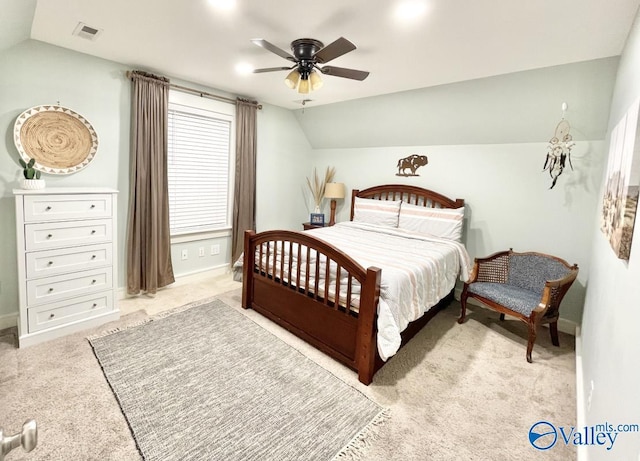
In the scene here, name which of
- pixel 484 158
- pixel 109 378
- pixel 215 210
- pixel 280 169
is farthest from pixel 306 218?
pixel 109 378

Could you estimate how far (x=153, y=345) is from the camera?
258cm

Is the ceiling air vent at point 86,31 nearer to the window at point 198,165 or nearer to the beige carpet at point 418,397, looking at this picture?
the window at point 198,165

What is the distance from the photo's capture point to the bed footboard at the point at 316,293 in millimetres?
2213

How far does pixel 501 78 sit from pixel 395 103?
1.18 metres

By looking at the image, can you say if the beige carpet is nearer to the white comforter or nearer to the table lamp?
the white comforter

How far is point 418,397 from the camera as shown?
2115 mm

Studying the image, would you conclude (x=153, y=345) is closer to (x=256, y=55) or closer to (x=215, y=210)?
(x=215, y=210)

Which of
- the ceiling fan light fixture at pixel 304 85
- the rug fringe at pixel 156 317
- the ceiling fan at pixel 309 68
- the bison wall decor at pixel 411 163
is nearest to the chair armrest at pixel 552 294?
the bison wall decor at pixel 411 163

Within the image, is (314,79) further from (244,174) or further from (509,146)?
(509,146)

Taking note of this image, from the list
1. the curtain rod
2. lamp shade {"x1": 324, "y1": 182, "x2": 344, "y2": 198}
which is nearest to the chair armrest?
lamp shade {"x1": 324, "y1": 182, "x2": 344, "y2": 198}

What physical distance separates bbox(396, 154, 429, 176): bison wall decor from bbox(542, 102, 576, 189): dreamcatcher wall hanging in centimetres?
132

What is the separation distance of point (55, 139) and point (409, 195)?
386 centimetres

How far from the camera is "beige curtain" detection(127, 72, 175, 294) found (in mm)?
3285

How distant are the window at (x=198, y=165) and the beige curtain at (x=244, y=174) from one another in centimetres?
13
